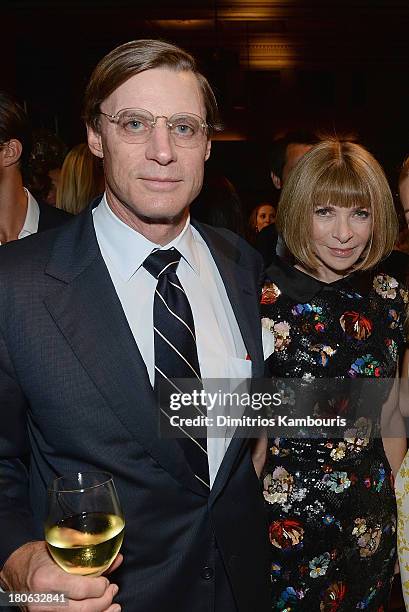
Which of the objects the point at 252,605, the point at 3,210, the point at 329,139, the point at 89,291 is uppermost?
the point at 329,139

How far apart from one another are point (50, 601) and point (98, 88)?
3.34ft

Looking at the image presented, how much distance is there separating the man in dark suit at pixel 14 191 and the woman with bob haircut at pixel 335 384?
1060mm

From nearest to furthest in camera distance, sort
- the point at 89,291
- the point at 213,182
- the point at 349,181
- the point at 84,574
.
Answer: the point at 84,574
the point at 89,291
the point at 349,181
the point at 213,182

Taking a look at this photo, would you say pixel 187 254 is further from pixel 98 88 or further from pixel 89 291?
pixel 98 88

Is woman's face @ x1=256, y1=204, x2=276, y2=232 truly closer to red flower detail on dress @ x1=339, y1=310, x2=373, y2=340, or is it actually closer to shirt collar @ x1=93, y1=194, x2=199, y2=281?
red flower detail on dress @ x1=339, y1=310, x2=373, y2=340

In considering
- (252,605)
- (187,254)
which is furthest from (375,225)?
(252,605)

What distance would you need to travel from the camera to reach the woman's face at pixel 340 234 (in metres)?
2.03

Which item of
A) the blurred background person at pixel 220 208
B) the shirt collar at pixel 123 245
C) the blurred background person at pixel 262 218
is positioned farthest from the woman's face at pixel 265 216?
the shirt collar at pixel 123 245

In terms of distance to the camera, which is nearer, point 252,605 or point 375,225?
point 252,605

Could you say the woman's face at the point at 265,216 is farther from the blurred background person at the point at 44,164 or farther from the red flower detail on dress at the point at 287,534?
the red flower detail on dress at the point at 287,534

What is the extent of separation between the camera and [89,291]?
1.31 metres

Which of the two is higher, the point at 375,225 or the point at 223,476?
the point at 375,225

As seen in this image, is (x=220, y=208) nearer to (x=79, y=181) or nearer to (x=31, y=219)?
(x=79, y=181)

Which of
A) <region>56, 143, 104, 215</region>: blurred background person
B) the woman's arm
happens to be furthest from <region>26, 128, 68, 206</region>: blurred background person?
the woman's arm
